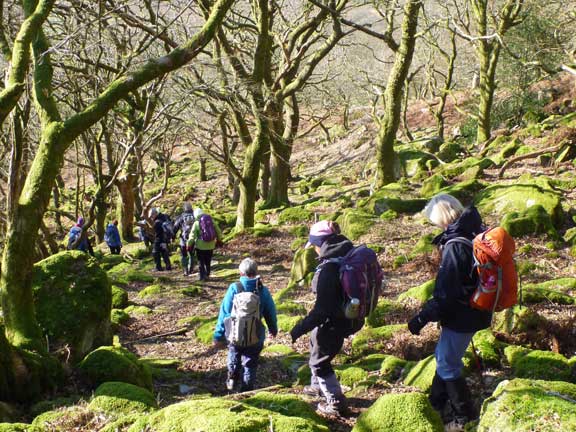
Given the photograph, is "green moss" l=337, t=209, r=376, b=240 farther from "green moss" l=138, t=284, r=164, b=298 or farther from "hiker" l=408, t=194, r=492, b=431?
"hiker" l=408, t=194, r=492, b=431

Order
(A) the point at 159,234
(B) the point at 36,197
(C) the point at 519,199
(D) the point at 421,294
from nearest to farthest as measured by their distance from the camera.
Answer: (B) the point at 36,197, (D) the point at 421,294, (C) the point at 519,199, (A) the point at 159,234

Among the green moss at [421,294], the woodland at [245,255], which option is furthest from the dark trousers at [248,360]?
the green moss at [421,294]

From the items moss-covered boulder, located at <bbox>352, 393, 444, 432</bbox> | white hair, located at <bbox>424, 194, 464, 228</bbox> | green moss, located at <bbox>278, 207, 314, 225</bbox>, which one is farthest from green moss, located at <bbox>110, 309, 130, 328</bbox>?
green moss, located at <bbox>278, 207, 314, 225</bbox>

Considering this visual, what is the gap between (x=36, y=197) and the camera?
18.1ft

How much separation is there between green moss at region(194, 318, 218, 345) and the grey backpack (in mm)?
2927

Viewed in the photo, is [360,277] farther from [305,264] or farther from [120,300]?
[120,300]

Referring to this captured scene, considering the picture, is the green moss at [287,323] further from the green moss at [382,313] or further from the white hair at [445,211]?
the white hair at [445,211]

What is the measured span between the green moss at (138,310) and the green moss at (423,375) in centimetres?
647

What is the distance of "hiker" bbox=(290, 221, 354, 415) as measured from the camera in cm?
475

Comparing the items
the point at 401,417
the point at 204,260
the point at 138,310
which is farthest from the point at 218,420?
the point at 204,260

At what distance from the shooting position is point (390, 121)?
17047mm

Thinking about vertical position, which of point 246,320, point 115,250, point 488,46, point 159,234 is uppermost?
point 488,46

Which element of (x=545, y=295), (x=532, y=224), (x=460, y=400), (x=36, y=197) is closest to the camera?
(x=460, y=400)

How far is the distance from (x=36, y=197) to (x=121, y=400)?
227 cm
